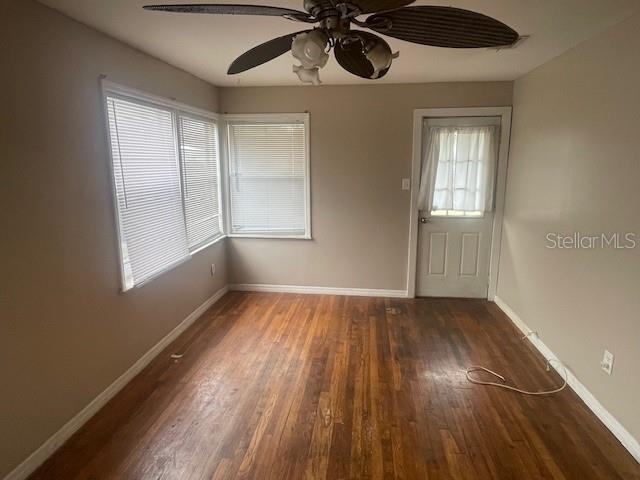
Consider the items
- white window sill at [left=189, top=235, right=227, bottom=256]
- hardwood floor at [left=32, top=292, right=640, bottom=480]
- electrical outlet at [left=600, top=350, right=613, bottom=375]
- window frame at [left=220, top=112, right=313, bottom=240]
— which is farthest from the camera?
window frame at [left=220, top=112, right=313, bottom=240]

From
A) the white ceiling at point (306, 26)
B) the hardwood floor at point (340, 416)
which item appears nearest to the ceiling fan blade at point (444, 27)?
the white ceiling at point (306, 26)

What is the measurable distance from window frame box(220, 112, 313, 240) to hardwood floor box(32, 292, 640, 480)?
4.04 ft

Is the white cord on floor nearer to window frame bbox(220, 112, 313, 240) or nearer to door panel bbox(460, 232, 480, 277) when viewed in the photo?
door panel bbox(460, 232, 480, 277)

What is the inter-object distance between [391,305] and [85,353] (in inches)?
111

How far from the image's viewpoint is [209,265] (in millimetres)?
4020

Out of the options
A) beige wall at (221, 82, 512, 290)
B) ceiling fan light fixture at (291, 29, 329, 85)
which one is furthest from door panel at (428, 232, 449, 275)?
ceiling fan light fixture at (291, 29, 329, 85)

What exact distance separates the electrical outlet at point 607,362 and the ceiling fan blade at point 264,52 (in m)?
2.38

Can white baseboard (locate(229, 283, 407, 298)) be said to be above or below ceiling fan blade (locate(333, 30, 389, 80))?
below

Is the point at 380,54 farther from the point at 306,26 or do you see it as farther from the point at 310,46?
the point at 306,26

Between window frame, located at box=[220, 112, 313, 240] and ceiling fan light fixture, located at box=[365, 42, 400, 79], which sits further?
window frame, located at box=[220, 112, 313, 240]

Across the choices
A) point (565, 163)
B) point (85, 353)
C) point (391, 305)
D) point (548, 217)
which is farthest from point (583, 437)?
point (85, 353)

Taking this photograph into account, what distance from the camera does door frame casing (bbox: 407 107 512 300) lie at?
3.83 metres

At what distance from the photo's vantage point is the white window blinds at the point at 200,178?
345 centimetres

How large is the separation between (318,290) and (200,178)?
1787 millimetres
